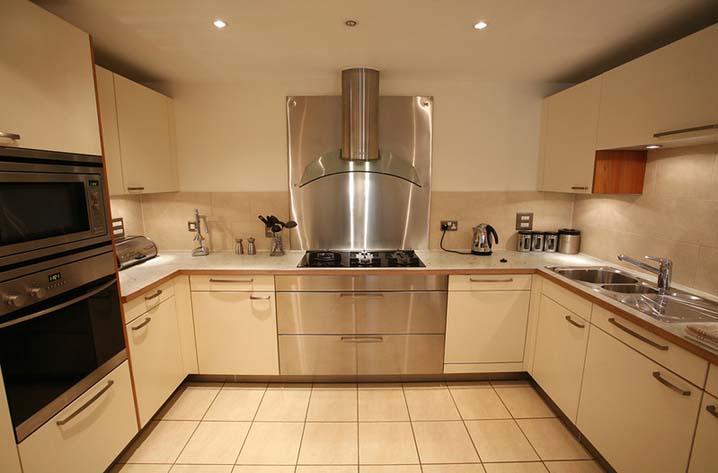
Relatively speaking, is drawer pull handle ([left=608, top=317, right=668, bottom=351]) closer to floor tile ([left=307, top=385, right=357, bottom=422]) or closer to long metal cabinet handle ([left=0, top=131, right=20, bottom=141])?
floor tile ([left=307, top=385, right=357, bottom=422])

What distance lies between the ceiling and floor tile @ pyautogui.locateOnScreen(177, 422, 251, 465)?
90.7 inches

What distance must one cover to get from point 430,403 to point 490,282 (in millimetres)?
928

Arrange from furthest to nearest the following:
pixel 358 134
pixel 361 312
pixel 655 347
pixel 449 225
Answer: pixel 449 225 → pixel 358 134 → pixel 361 312 → pixel 655 347

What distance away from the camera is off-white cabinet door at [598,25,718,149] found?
4.62 feet

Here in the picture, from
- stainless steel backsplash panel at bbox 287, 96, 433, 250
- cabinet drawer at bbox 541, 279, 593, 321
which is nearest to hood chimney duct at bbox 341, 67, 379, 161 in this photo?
stainless steel backsplash panel at bbox 287, 96, 433, 250

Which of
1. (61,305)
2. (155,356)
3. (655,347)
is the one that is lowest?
(155,356)

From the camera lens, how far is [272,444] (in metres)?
1.86

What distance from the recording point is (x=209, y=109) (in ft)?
8.65

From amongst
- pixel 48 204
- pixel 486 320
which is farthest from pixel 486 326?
pixel 48 204

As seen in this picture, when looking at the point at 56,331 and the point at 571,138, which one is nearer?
the point at 56,331

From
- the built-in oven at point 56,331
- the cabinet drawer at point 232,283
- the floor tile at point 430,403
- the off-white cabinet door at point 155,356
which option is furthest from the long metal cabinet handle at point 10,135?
the floor tile at point 430,403

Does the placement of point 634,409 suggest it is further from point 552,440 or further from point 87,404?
point 87,404

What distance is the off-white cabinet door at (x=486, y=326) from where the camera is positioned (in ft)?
7.45

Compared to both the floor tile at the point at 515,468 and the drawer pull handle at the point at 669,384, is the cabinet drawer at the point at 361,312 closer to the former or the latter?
the floor tile at the point at 515,468
